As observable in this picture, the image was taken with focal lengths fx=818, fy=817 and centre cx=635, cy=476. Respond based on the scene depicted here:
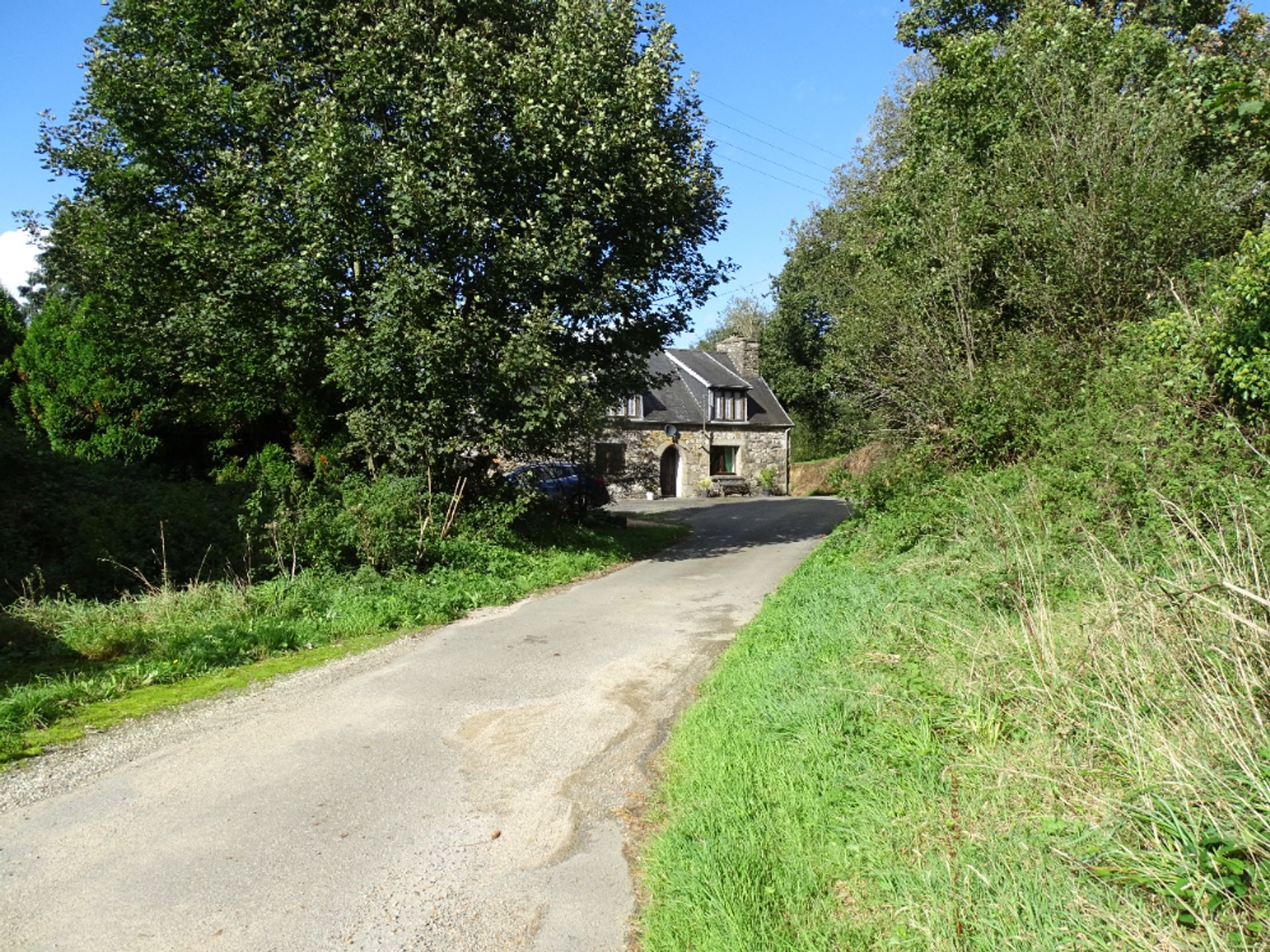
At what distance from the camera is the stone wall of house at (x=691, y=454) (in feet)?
121

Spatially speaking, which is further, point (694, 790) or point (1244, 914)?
point (694, 790)

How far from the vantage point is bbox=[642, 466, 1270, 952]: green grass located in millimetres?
2916

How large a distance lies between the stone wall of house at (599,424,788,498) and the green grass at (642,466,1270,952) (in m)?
28.0

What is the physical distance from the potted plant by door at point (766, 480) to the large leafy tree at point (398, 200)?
86.5 feet

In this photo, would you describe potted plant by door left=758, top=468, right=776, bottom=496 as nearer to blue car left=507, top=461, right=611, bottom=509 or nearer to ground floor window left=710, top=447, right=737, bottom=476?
ground floor window left=710, top=447, right=737, bottom=476

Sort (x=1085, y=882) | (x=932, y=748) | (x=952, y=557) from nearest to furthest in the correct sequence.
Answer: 1. (x=1085, y=882)
2. (x=932, y=748)
3. (x=952, y=557)

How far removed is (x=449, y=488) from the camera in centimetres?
1453

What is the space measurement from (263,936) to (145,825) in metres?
1.55

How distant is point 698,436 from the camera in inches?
1554

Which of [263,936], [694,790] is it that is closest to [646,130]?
[694,790]

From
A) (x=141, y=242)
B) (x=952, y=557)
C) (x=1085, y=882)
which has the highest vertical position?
(x=141, y=242)

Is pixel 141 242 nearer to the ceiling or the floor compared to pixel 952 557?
nearer to the ceiling

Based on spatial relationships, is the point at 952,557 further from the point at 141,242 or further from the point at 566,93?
the point at 141,242

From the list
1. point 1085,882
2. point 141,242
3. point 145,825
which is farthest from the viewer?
point 141,242
